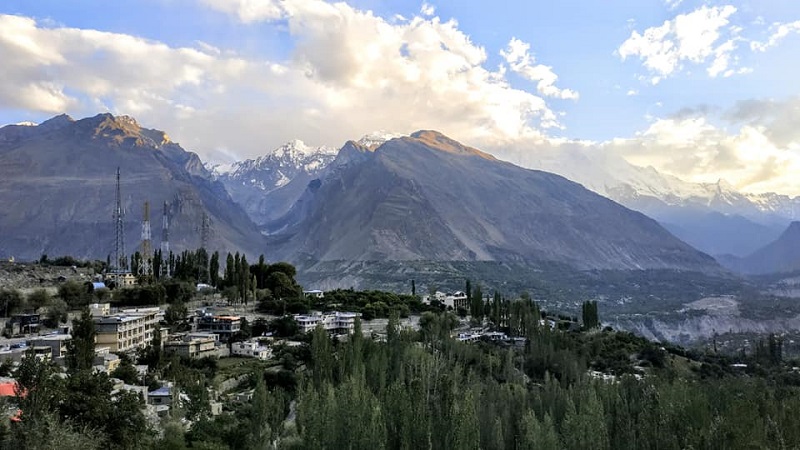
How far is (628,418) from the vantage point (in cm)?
4191

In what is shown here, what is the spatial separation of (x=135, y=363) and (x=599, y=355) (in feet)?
175

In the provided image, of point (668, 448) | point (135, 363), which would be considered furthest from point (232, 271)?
point (668, 448)

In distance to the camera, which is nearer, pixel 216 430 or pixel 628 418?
pixel 216 430

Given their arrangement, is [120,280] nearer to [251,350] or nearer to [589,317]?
[251,350]

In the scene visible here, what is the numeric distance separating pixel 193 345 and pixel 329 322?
1996cm

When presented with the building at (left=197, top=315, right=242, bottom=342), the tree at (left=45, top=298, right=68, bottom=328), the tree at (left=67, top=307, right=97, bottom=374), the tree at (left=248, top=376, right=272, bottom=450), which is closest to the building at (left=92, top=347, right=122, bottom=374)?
the tree at (left=67, top=307, right=97, bottom=374)

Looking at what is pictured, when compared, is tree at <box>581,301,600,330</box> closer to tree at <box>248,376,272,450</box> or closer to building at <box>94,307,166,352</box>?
building at <box>94,307,166,352</box>

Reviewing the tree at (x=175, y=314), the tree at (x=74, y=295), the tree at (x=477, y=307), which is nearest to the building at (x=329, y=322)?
the tree at (x=175, y=314)

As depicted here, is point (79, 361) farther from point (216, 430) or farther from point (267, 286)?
point (267, 286)

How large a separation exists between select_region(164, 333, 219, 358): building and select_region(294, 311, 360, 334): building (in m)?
12.3

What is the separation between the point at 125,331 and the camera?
2329 inches

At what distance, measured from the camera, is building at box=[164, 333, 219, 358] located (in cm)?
5909

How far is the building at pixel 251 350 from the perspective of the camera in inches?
2489

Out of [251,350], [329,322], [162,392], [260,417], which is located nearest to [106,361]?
Answer: [162,392]
